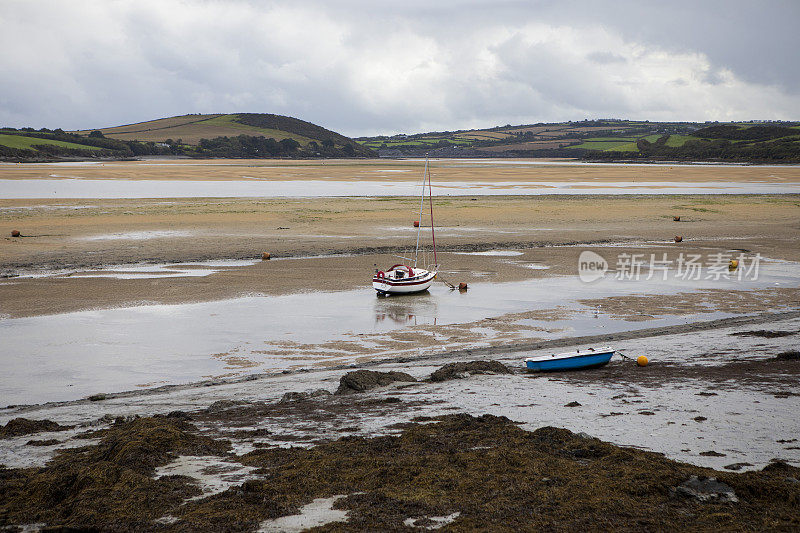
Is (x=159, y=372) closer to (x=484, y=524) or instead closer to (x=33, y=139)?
(x=484, y=524)

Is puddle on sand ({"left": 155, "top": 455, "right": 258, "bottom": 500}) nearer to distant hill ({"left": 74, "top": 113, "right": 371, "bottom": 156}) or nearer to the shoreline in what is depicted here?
the shoreline

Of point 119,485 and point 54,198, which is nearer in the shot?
point 119,485

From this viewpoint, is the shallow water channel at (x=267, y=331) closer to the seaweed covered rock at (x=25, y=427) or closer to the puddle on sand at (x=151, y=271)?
the seaweed covered rock at (x=25, y=427)

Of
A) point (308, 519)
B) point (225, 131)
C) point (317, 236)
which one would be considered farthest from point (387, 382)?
point (225, 131)

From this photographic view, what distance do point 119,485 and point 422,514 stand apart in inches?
148

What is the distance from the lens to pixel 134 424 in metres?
10.6

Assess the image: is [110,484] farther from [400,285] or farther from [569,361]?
[400,285]

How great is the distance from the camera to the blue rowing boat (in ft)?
47.0

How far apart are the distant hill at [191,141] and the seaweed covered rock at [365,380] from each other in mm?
117408

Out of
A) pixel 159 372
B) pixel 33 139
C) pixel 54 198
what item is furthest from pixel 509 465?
pixel 33 139

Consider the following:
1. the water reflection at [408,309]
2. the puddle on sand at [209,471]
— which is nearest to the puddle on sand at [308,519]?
the puddle on sand at [209,471]

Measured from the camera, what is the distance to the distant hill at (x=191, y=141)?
12962cm

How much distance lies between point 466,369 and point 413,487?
583cm

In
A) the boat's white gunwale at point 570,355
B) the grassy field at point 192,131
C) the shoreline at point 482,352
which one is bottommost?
the shoreline at point 482,352
